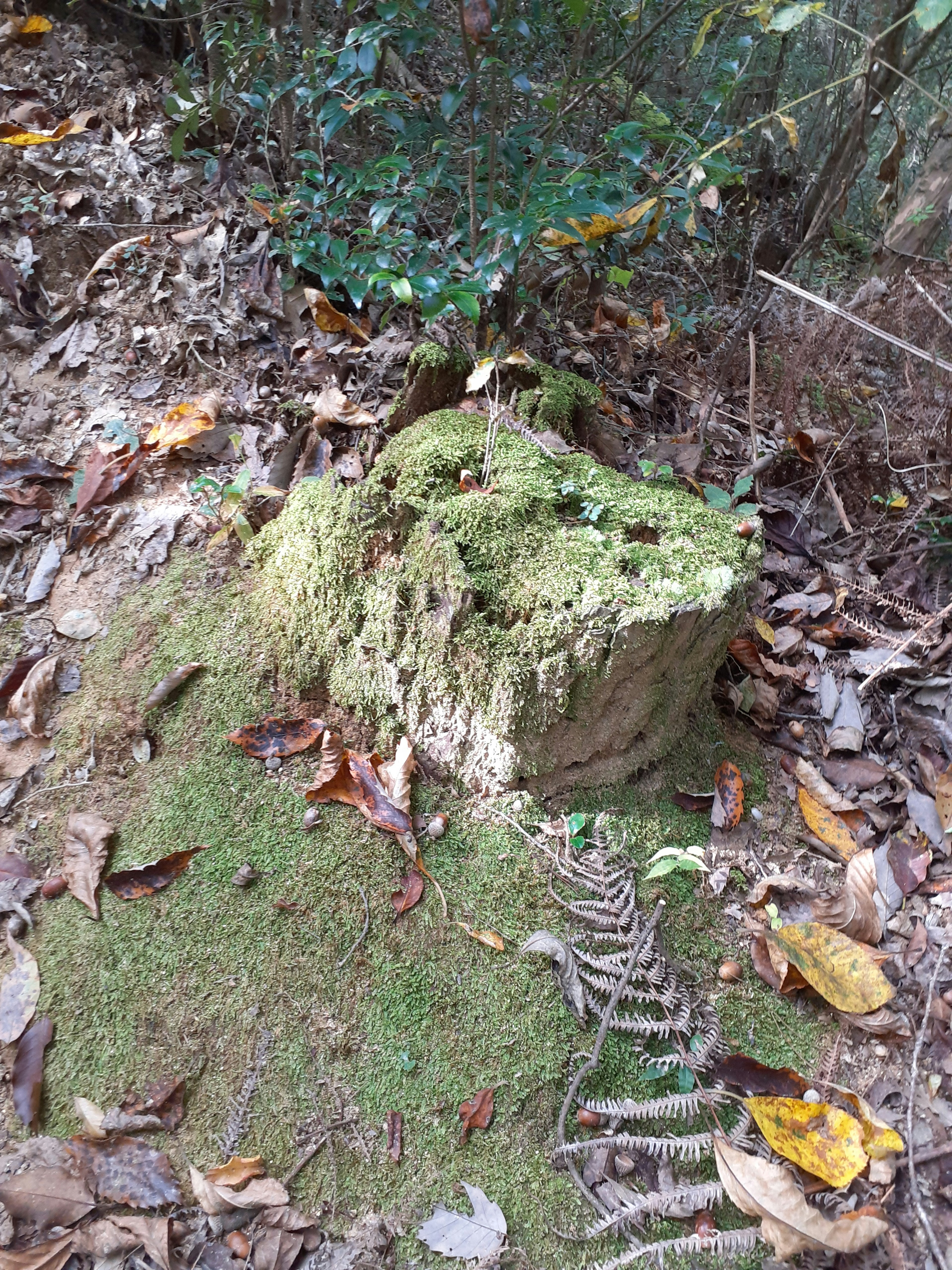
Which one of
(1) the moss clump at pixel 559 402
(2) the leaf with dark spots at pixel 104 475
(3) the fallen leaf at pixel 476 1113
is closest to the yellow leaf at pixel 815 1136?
(3) the fallen leaf at pixel 476 1113

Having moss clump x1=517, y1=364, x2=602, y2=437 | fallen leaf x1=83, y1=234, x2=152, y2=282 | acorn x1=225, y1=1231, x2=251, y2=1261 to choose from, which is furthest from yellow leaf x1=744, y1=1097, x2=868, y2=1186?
fallen leaf x1=83, y1=234, x2=152, y2=282

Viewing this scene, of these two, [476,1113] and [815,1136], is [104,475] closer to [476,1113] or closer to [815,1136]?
[476,1113]

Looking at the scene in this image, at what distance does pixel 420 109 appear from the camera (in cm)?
389

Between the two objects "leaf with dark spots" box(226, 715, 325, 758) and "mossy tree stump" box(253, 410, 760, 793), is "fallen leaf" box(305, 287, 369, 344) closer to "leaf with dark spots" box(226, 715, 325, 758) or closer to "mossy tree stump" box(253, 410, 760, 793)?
"mossy tree stump" box(253, 410, 760, 793)

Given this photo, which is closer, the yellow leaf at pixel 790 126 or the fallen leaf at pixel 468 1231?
the fallen leaf at pixel 468 1231

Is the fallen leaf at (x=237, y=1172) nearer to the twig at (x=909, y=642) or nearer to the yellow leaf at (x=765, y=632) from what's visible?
the twig at (x=909, y=642)

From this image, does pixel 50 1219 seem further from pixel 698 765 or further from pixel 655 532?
pixel 655 532

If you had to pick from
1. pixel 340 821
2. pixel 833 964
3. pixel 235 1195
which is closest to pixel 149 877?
pixel 340 821

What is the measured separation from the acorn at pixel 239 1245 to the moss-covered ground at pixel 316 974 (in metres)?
0.13

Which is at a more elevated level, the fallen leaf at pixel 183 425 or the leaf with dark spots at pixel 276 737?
the fallen leaf at pixel 183 425

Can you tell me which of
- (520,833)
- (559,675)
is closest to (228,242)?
(559,675)

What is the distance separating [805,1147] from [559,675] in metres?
1.29

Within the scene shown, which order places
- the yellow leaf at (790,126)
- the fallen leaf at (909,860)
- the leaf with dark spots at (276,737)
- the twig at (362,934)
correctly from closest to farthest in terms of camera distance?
the twig at (362,934)
the leaf with dark spots at (276,737)
the fallen leaf at (909,860)
the yellow leaf at (790,126)

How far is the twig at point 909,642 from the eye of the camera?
2430mm
